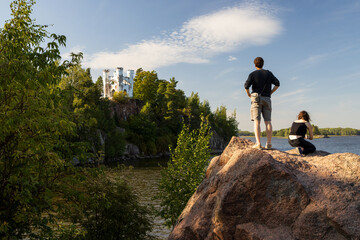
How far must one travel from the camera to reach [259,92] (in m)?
9.23

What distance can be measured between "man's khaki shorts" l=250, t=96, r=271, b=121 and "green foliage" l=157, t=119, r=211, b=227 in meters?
5.48

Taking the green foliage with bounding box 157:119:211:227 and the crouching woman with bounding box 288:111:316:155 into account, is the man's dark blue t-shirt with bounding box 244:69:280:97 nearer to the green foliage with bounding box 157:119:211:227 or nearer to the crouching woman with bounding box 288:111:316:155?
the crouching woman with bounding box 288:111:316:155

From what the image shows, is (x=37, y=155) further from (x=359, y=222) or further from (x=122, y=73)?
(x=122, y=73)

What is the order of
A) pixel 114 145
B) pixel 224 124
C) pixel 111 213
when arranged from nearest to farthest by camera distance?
1. pixel 111 213
2. pixel 114 145
3. pixel 224 124

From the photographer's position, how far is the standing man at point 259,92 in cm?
918

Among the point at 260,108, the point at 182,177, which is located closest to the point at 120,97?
the point at 182,177

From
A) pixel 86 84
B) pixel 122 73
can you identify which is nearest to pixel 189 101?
pixel 122 73

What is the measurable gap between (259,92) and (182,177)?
6586 millimetres

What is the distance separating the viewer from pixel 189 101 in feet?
362

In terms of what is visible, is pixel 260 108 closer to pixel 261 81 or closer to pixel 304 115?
pixel 261 81

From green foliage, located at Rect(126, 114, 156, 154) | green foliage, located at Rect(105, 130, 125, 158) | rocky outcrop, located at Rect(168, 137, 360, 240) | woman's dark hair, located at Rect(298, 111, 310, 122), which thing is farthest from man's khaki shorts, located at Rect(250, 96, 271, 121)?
green foliage, located at Rect(126, 114, 156, 154)

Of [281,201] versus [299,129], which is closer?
[281,201]

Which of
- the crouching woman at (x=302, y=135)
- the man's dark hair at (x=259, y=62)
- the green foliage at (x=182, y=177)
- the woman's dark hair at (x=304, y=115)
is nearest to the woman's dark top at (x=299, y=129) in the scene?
the crouching woman at (x=302, y=135)

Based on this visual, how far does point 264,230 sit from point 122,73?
89024mm
